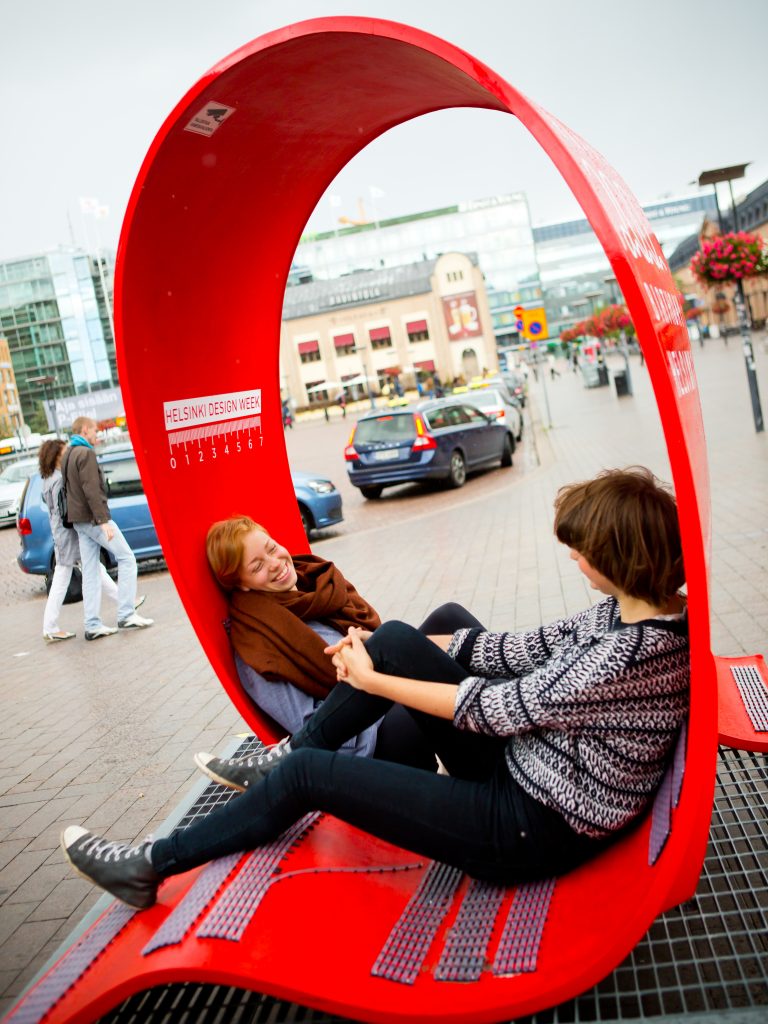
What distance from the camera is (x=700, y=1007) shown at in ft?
7.81

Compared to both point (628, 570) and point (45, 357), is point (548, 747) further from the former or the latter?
point (45, 357)

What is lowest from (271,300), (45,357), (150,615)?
(150,615)

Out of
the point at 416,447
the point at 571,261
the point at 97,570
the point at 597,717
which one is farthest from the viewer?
the point at 571,261

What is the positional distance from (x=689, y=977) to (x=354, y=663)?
1220mm

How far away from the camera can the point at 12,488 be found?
2472 centimetres

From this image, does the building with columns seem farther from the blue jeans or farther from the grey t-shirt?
the grey t-shirt

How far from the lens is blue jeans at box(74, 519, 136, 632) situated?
8812mm

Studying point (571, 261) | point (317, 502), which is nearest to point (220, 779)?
point (317, 502)

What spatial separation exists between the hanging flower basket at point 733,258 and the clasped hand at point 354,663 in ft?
47.5

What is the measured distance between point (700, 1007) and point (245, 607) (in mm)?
1982

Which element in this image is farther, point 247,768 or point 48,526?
point 48,526

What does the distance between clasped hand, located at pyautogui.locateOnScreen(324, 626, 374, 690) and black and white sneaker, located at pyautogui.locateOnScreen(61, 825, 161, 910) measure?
76 cm

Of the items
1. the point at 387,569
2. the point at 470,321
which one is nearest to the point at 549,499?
the point at 387,569

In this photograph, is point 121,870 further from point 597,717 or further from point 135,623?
point 135,623
